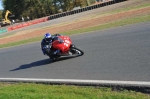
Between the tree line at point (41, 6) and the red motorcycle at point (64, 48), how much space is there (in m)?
64.1

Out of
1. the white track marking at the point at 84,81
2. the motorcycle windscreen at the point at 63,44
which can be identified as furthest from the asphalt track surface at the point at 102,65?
the motorcycle windscreen at the point at 63,44

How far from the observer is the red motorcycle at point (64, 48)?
10633 millimetres

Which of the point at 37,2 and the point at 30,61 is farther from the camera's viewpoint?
the point at 37,2

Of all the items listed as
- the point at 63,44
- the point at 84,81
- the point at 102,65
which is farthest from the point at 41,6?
the point at 84,81

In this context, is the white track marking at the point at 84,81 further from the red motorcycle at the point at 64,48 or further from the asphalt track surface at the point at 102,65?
the red motorcycle at the point at 64,48

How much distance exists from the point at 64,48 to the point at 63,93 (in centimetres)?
406

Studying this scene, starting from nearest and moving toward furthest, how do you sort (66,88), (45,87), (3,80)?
(66,88)
(45,87)
(3,80)

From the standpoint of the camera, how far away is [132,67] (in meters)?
7.38

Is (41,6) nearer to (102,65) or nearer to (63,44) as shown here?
(63,44)

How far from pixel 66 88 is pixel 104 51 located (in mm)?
3635

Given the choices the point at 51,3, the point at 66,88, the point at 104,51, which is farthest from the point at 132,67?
the point at 51,3

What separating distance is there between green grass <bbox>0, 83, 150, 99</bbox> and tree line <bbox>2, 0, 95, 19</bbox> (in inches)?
2658

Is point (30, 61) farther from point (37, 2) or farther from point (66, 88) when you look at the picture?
point (37, 2)

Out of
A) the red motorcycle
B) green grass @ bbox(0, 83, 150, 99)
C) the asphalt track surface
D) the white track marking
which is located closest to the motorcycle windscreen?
the red motorcycle
